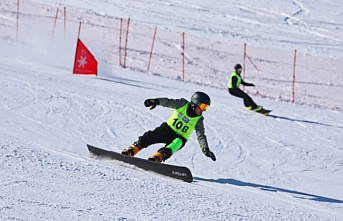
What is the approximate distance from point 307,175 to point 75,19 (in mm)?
21374

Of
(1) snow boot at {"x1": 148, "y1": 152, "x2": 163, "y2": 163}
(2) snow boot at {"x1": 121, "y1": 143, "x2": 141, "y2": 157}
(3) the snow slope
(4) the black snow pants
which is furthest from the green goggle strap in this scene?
(4) the black snow pants

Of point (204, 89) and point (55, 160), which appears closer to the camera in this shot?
point (55, 160)

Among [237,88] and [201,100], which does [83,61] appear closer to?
[237,88]

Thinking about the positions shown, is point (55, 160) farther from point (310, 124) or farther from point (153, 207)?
point (310, 124)

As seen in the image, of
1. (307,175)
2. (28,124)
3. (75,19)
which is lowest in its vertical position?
(307,175)

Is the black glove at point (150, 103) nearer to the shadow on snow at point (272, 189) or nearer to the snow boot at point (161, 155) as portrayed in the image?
the snow boot at point (161, 155)

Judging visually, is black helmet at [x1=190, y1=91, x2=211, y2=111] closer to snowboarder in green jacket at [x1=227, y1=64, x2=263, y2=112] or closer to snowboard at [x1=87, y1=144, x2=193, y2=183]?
snowboard at [x1=87, y1=144, x2=193, y2=183]

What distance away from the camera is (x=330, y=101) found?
22.7 meters

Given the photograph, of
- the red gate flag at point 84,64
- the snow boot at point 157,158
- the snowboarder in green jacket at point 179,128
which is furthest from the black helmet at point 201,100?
the red gate flag at point 84,64

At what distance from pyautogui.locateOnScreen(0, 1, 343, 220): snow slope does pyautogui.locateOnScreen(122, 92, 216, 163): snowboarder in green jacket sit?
553 millimetres

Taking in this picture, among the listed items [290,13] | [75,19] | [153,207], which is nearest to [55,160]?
[153,207]

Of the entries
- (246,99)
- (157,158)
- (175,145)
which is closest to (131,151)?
(157,158)

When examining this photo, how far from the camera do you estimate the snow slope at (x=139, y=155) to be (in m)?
6.28

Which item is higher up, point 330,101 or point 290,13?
point 290,13
